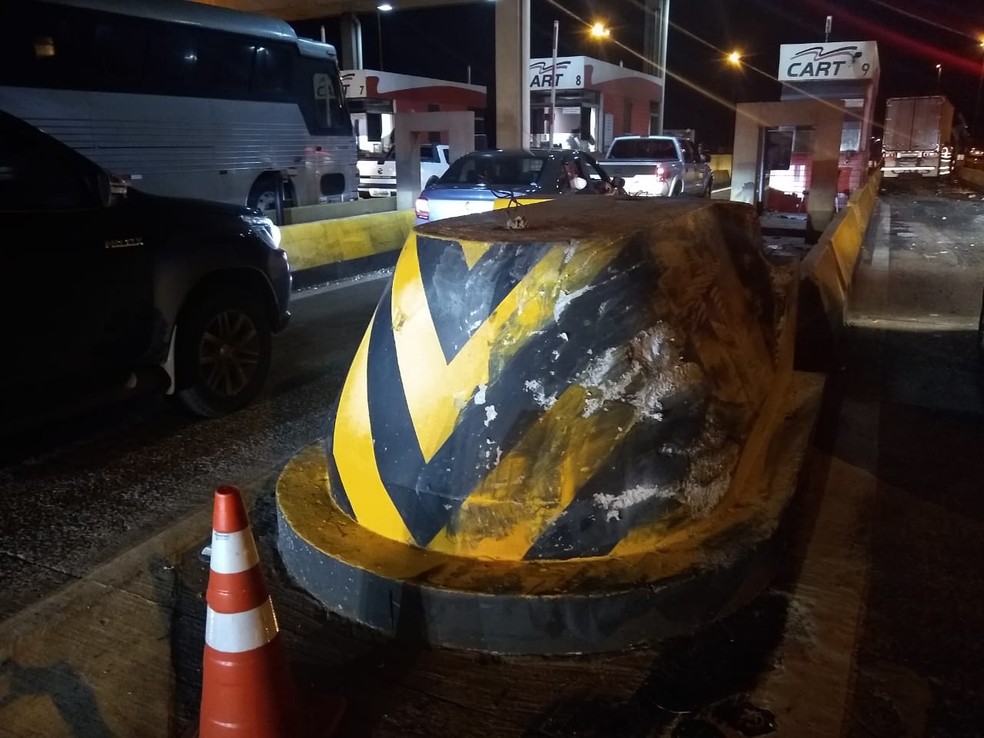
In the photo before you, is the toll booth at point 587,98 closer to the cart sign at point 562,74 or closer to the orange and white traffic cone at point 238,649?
the cart sign at point 562,74

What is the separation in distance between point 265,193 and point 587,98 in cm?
2414

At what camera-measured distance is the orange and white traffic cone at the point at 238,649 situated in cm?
243

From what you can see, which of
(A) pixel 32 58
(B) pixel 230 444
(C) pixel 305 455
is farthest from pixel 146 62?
(C) pixel 305 455

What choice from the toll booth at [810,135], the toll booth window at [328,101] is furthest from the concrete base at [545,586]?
the toll booth window at [328,101]

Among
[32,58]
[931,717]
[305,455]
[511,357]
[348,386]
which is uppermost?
[32,58]

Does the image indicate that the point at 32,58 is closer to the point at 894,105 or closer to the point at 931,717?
the point at 931,717

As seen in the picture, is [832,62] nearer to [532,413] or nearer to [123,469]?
[123,469]

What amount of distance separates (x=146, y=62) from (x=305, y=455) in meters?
12.7

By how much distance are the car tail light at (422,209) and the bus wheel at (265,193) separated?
627 cm

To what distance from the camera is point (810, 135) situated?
768 inches

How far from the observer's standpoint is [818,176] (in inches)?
627

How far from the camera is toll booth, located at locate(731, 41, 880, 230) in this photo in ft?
52.4

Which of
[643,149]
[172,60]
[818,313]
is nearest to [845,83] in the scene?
[643,149]

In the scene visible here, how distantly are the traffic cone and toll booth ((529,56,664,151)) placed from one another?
30998 millimetres
